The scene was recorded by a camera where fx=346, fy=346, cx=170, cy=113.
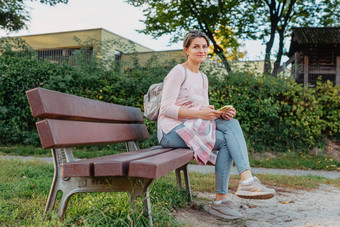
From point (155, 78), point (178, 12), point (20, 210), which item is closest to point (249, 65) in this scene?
point (155, 78)

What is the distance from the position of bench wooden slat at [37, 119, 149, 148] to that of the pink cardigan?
0.42 m

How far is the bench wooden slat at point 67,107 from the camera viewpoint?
217 cm

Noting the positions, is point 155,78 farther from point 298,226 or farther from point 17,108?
point 298,226

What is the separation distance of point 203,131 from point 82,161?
→ 51.2 inches

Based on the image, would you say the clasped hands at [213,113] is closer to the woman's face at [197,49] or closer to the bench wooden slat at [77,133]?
the woman's face at [197,49]

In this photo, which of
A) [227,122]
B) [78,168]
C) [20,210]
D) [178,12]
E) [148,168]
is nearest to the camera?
[148,168]

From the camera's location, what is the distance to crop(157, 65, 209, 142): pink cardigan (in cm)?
318

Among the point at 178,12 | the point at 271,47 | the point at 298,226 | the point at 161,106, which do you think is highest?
the point at 178,12

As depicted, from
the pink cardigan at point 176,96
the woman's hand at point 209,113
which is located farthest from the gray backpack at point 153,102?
the woman's hand at point 209,113

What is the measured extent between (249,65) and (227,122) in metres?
5.95

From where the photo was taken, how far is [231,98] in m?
8.39

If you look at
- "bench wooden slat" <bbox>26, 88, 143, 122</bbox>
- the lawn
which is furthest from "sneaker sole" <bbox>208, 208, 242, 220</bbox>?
"bench wooden slat" <bbox>26, 88, 143, 122</bbox>

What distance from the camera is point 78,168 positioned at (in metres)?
2.00

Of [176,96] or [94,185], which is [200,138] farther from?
[94,185]
